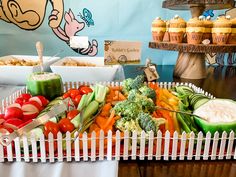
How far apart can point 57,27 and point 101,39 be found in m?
0.32

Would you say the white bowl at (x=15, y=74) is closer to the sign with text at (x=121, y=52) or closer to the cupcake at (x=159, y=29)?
the sign with text at (x=121, y=52)

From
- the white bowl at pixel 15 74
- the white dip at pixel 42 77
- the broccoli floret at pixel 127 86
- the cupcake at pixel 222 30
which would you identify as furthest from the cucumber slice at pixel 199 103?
the white bowl at pixel 15 74

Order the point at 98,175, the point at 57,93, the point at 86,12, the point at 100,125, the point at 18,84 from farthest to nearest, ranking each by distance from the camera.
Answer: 1. the point at 86,12
2. the point at 18,84
3. the point at 57,93
4. the point at 100,125
5. the point at 98,175

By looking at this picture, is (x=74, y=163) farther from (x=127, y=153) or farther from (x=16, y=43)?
(x=16, y=43)

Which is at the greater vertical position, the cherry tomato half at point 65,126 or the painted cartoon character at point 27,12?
the painted cartoon character at point 27,12

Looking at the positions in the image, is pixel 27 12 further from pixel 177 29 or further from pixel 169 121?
pixel 169 121

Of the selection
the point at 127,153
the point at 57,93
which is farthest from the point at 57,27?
the point at 127,153

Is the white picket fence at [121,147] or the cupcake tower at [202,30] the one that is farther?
the cupcake tower at [202,30]

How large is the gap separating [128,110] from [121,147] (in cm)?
10

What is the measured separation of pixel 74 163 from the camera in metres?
0.42

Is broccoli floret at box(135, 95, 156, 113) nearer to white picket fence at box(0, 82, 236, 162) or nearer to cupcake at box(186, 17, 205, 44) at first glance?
white picket fence at box(0, 82, 236, 162)

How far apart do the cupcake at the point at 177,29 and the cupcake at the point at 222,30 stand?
14 centimetres

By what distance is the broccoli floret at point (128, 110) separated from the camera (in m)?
0.51

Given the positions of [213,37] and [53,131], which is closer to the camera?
[53,131]
